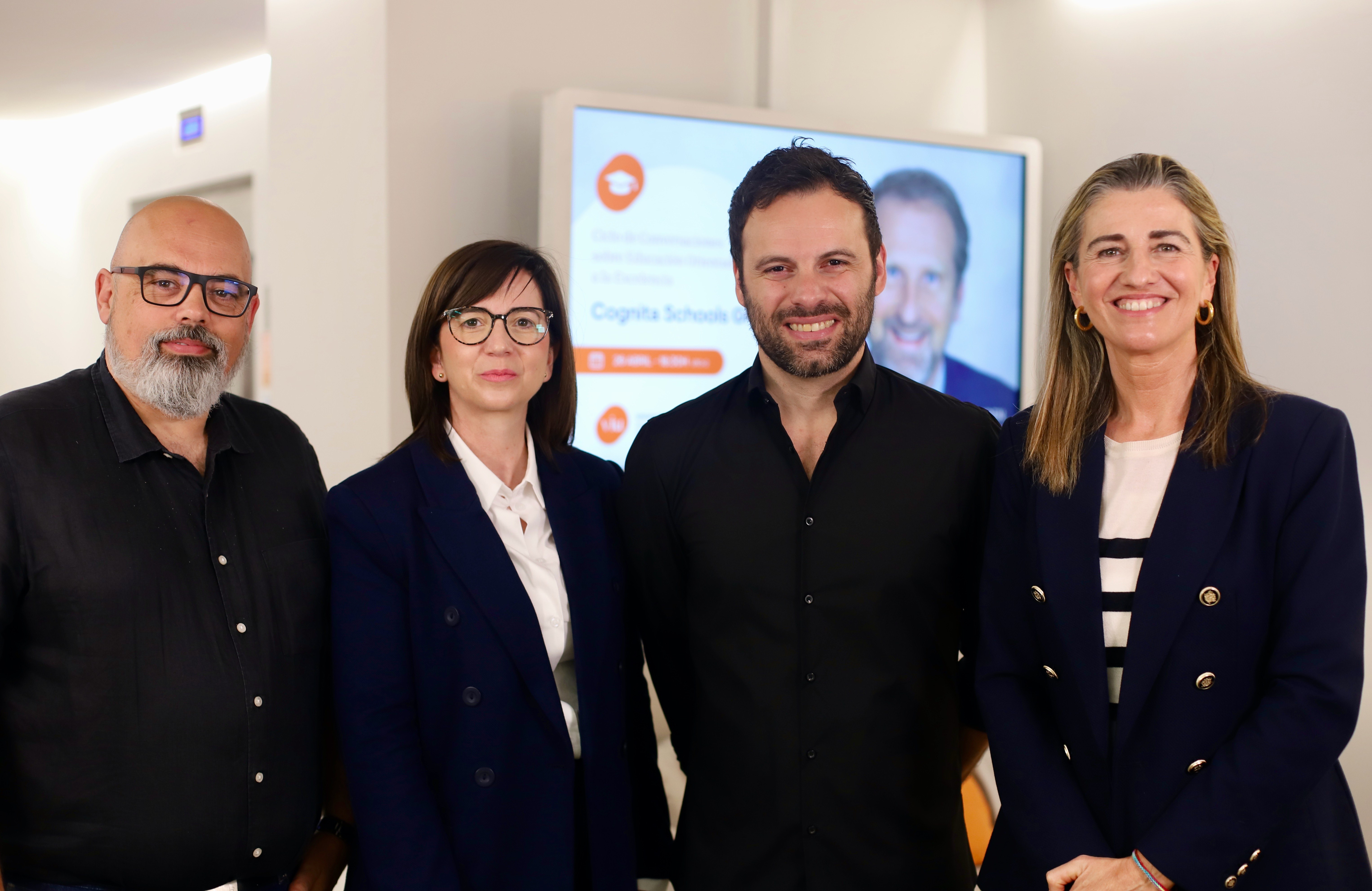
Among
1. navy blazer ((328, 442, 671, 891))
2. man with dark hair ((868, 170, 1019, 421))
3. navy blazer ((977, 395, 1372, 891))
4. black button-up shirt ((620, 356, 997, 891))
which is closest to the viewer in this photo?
navy blazer ((977, 395, 1372, 891))

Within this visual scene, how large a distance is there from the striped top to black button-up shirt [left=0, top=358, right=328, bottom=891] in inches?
53.0

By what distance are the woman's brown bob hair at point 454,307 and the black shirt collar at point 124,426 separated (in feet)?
1.03

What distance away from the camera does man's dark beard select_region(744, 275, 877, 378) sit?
6.34ft

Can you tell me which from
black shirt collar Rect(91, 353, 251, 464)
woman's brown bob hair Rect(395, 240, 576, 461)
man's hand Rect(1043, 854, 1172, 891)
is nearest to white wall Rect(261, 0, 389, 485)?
woman's brown bob hair Rect(395, 240, 576, 461)

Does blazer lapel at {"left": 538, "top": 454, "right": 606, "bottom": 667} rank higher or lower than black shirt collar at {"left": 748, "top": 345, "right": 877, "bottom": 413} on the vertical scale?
lower

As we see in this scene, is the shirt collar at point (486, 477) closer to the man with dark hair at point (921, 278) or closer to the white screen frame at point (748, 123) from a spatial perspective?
the white screen frame at point (748, 123)

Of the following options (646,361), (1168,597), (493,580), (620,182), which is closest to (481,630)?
(493,580)

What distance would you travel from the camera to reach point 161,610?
5.50ft

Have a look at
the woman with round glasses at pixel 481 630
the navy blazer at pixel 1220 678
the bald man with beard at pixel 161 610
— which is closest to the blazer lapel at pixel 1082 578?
the navy blazer at pixel 1220 678

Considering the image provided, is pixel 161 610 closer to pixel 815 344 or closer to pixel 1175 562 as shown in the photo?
pixel 815 344

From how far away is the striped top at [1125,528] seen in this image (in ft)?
5.40

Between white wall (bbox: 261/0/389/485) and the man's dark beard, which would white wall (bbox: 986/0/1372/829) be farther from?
white wall (bbox: 261/0/389/485)

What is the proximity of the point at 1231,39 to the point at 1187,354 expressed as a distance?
2.44 metres

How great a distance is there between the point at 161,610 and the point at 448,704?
475 millimetres
